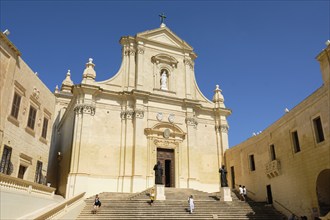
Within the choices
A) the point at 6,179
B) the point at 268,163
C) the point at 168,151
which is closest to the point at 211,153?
the point at 168,151

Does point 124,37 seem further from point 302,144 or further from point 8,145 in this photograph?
point 302,144

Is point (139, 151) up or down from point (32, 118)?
down

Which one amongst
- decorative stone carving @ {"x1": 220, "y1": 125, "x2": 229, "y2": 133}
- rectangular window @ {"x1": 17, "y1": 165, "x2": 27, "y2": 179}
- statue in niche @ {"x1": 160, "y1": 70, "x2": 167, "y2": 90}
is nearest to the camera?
rectangular window @ {"x1": 17, "y1": 165, "x2": 27, "y2": 179}

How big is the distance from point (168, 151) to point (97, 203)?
9.81 metres

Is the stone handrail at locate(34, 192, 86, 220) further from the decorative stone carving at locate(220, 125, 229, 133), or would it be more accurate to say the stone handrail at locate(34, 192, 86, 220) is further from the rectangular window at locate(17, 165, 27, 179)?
the decorative stone carving at locate(220, 125, 229, 133)

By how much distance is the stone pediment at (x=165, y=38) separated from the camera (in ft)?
95.1

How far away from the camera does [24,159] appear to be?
18.5 meters

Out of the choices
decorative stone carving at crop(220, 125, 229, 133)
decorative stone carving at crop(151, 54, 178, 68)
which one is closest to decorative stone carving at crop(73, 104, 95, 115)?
decorative stone carving at crop(151, 54, 178, 68)

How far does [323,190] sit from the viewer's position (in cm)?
1691

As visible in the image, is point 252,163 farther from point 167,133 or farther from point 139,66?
point 139,66

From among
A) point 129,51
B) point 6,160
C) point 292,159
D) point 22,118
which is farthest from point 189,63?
point 6,160

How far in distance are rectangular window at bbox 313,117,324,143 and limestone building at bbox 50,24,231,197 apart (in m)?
11.1

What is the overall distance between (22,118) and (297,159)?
16.5 meters

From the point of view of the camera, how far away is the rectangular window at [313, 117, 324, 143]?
16.8 m
